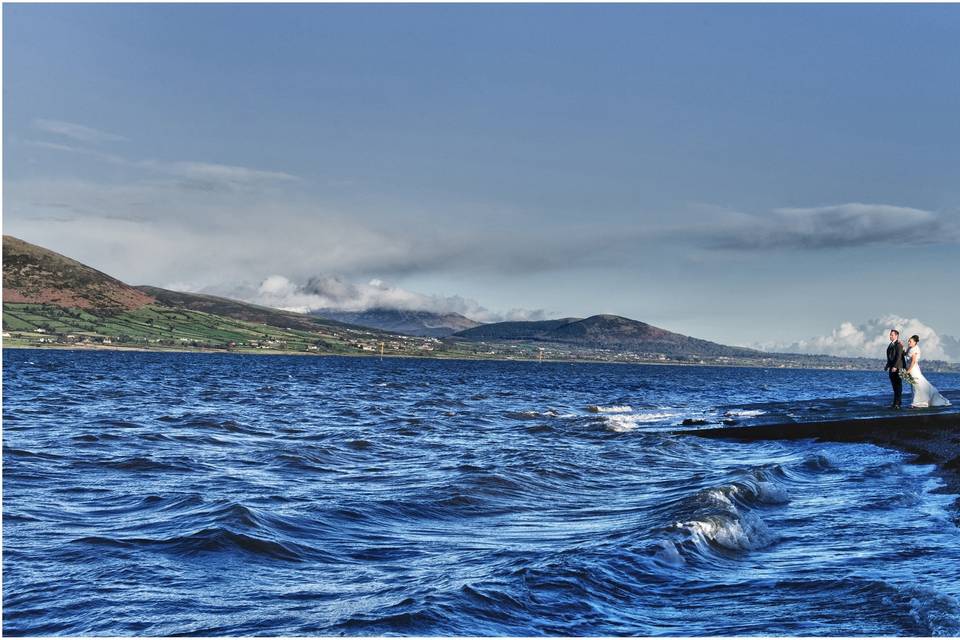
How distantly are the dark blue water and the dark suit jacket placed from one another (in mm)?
4666

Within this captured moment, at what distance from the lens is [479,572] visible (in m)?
11.9

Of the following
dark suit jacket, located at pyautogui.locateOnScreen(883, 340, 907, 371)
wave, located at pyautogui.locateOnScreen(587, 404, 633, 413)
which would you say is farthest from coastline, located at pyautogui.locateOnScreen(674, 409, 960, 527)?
wave, located at pyautogui.locateOnScreen(587, 404, 633, 413)

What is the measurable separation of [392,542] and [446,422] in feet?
94.9

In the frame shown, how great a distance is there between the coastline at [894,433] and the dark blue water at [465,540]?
813mm

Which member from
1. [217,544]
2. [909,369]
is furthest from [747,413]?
[217,544]

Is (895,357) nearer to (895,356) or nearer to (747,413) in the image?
(895,356)

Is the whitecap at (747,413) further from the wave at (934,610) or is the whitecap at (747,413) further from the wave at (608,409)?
the wave at (934,610)

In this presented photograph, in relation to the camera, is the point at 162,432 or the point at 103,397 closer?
the point at 162,432

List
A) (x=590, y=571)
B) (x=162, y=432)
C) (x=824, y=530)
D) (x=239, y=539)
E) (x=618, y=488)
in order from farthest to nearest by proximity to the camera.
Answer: (x=162, y=432)
(x=618, y=488)
(x=824, y=530)
(x=239, y=539)
(x=590, y=571)

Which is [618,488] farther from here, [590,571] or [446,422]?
[446,422]

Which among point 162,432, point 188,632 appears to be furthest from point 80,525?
point 162,432

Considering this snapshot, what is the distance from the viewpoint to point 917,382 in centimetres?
3291

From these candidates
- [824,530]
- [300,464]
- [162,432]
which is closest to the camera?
[824,530]

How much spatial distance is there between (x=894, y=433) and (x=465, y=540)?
22132mm
